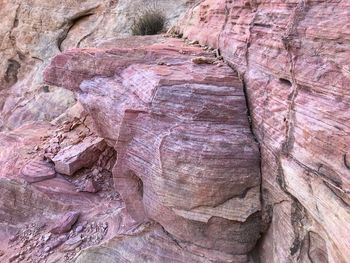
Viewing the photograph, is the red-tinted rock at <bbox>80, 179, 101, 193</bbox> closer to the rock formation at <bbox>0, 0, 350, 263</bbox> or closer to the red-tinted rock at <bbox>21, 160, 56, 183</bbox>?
the rock formation at <bbox>0, 0, 350, 263</bbox>

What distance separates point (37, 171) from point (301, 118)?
4.40 meters

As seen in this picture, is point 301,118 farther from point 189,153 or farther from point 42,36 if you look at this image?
point 42,36

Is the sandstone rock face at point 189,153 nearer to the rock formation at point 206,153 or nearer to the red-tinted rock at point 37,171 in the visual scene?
the rock formation at point 206,153

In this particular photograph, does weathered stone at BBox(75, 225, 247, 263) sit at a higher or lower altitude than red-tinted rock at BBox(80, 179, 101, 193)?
higher

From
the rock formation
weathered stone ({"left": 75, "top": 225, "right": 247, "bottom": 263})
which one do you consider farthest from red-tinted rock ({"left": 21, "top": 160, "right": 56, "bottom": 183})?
weathered stone ({"left": 75, "top": 225, "right": 247, "bottom": 263})

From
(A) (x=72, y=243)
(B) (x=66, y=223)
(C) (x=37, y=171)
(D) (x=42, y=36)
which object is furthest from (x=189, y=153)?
(D) (x=42, y=36)

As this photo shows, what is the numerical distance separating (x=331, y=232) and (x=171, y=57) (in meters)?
2.93

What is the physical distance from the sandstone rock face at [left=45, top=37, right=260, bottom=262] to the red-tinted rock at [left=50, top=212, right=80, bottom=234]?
1198 mm

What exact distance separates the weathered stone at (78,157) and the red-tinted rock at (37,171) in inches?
4.8

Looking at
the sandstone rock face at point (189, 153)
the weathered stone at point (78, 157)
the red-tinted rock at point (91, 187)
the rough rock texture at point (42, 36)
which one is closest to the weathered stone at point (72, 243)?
the red-tinted rock at point (91, 187)

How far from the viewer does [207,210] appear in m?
3.68

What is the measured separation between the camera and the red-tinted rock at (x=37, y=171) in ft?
19.2

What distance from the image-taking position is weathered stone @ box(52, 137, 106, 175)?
5.91 meters

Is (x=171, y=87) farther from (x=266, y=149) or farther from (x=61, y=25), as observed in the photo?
(x=61, y=25)
